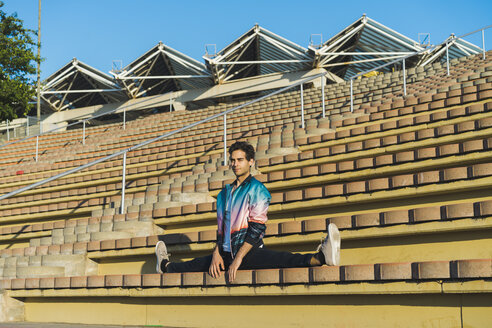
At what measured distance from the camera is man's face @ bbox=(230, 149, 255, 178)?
458cm

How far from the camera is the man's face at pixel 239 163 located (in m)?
4.58

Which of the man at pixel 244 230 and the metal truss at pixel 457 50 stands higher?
the metal truss at pixel 457 50

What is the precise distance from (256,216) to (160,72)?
2859 centimetres

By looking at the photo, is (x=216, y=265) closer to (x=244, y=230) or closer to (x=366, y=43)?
(x=244, y=230)

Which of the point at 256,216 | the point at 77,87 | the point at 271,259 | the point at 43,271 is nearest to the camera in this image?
the point at 256,216

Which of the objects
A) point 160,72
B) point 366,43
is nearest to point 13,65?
point 160,72

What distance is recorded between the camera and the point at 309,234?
5.30 m

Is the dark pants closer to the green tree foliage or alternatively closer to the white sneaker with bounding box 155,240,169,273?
the white sneaker with bounding box 155,240,169,273

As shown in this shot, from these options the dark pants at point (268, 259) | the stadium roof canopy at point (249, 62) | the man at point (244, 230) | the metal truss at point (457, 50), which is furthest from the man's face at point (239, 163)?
the metal truss at point (457, 50)

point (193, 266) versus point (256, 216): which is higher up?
point (256, 216)

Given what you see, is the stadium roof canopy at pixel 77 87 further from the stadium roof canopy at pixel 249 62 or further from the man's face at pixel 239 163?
the man's face at pixel 239 163

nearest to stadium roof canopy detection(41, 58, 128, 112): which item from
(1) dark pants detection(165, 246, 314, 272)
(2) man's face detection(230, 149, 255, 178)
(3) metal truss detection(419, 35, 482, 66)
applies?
(3) metal truss detection(419, 35, 482, 66)

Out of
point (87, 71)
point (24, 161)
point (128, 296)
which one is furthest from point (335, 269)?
point (87, 71)

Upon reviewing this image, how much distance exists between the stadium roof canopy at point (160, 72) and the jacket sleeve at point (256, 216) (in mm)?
22878
